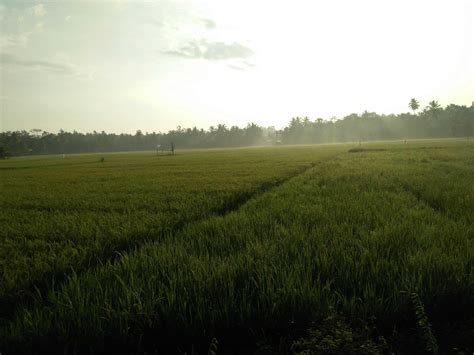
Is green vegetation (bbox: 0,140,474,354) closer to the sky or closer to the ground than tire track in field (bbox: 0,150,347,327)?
closer to the sky

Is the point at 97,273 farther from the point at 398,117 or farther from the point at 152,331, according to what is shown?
the point at 398,117

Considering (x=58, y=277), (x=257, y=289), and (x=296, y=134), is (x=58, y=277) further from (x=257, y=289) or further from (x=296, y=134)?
(x=296, y=134)

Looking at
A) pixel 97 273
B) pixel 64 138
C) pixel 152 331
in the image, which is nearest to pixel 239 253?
pixel 152 331

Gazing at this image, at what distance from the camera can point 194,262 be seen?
9.18 feet

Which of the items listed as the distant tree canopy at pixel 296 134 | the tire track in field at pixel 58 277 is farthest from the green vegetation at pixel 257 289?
the distant tree canopy at pixel 296 134

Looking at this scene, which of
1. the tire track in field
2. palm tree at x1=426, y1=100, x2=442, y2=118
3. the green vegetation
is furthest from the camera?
palm tree at x1=426, y1=100, x2=442, y2=118

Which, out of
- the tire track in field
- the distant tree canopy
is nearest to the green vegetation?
the tire track in field

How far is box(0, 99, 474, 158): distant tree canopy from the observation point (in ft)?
357

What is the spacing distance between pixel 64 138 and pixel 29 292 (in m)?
161

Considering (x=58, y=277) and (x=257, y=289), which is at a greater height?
(x=257, y=289)

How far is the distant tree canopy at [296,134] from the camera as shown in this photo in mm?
108688

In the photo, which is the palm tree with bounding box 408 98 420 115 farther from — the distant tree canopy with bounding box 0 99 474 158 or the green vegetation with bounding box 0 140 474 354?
the green vegetation with bounding box 0 140 474 354

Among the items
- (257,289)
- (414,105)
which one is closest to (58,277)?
(257,289)

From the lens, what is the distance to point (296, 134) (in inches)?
5482
